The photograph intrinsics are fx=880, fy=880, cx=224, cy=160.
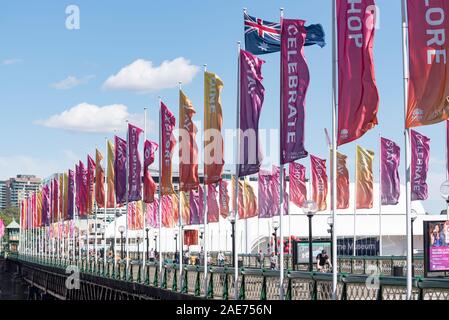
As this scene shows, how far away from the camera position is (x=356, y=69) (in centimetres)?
2614

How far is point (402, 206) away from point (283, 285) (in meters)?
90.8

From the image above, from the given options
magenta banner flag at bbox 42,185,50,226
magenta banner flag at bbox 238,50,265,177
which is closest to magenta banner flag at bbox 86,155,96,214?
magenta banner flag at bbox 42,185,50,226

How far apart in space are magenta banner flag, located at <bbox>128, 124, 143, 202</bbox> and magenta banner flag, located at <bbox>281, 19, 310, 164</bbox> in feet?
76.4

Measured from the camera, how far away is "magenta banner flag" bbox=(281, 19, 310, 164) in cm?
2983

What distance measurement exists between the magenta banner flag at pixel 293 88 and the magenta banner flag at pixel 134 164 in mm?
23273

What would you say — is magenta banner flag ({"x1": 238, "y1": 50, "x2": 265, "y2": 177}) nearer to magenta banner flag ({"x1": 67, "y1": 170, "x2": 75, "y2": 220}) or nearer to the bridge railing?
the bridge railing

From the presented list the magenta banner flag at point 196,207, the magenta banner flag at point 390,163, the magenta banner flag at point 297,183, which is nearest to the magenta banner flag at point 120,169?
the magenta banner flag at point 297,183

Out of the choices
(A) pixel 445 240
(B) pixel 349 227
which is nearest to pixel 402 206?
(B) pixel 349 227

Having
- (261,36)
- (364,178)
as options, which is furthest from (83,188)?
(261,36)

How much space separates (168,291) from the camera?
42.1 meters

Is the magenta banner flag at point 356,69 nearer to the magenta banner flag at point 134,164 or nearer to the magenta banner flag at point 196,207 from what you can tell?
the magenta banner flag at point 134,164

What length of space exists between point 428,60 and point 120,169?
116 feet

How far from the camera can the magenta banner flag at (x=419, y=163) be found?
169 ft
